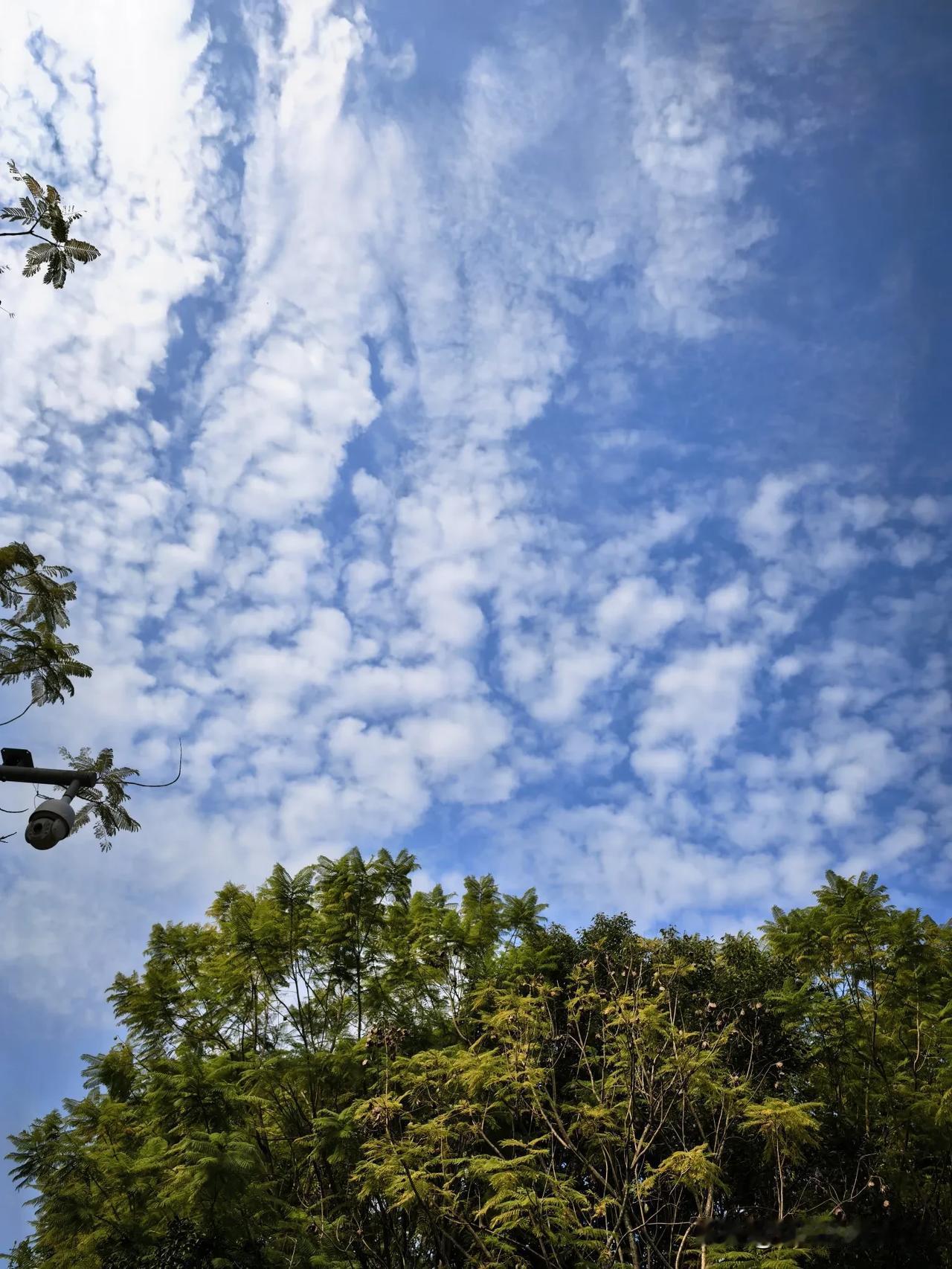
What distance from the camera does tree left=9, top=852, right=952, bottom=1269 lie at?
11344 mm

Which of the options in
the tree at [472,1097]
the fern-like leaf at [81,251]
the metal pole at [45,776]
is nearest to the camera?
the metal pole at [45,776]

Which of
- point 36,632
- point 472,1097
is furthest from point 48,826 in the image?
point 472,1097

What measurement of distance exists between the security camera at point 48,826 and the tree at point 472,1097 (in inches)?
Result: 297

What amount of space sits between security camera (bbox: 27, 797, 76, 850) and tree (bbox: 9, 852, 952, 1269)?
7536 mm

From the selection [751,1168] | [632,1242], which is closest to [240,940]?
[632,1242]

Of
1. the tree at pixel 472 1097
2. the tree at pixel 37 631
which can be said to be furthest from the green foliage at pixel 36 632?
the tree at pixel 472 1097

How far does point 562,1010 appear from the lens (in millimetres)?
15266

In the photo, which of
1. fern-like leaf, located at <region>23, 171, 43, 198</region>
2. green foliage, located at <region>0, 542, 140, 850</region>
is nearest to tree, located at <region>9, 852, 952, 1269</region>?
green foliage, located at <region>0, 542, 140, 850</region>

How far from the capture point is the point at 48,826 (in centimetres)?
471

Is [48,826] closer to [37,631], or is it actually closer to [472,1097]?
[37,631]

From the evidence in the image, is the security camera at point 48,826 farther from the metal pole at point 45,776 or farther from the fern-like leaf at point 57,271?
the fern-like leaf at point 57,271

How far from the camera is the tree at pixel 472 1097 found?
37.2 feet

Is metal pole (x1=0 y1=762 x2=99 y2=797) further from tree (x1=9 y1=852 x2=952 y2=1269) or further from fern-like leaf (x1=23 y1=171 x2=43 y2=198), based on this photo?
tree (x1=9 y1=852 x2=952 y2=1269)

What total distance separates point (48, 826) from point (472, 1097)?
394 inches
